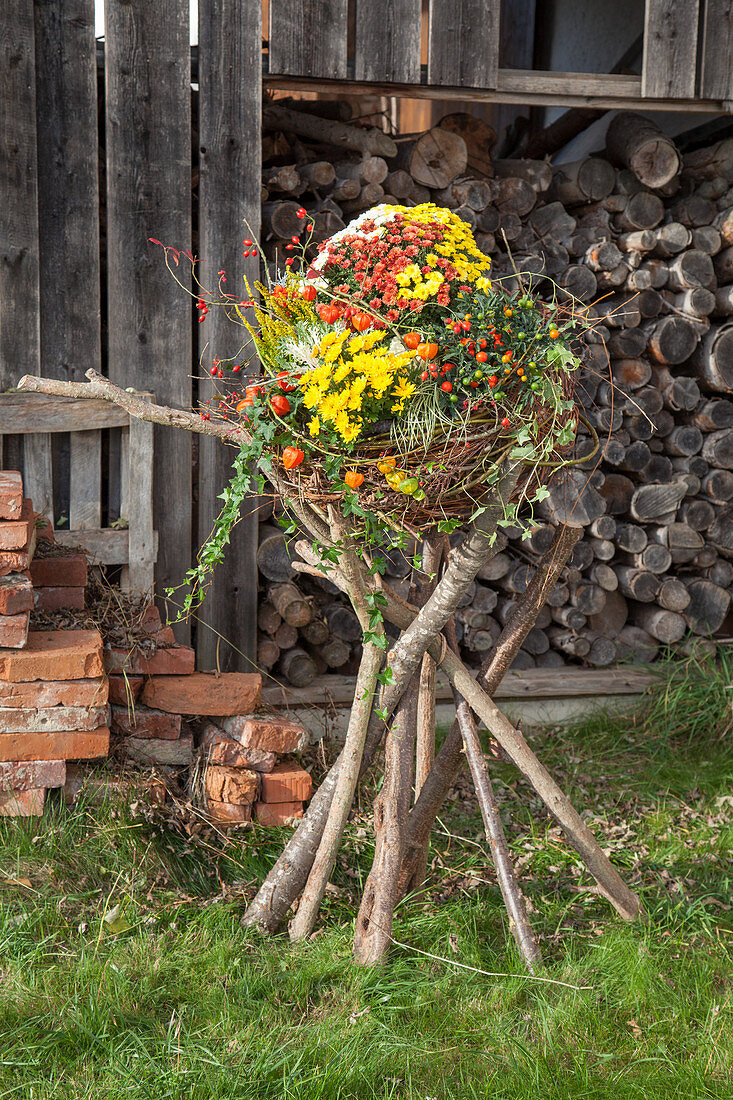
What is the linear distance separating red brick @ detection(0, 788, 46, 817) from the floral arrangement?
50.6 inches

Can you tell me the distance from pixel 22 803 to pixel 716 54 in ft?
13.0

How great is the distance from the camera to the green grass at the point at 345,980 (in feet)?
6.37

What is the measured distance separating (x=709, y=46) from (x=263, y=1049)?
13.2ft

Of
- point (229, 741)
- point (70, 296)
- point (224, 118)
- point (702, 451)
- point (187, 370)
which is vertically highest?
point (224, 118)

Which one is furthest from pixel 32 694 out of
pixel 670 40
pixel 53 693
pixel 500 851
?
pixel 670 40

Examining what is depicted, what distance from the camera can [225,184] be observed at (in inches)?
135

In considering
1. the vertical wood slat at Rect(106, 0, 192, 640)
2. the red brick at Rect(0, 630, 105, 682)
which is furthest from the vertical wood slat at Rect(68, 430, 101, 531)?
the red brick at Rect(0, 630, 105, 682)

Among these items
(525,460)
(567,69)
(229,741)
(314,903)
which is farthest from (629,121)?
(314,903)

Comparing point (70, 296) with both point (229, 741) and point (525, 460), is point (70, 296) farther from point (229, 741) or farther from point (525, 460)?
point (525, 460)

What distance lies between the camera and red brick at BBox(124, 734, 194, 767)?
2926 millimetres

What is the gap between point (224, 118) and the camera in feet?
11.2

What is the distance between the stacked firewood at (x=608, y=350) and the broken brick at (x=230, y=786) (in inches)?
40.7

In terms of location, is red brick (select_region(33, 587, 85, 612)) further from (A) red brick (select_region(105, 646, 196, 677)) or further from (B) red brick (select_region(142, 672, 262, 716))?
(B) red brick (select_region(142, 672, 262, 716))

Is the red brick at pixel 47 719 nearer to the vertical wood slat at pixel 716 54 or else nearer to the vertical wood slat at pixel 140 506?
the vertical wood slat at pixel 140 506
